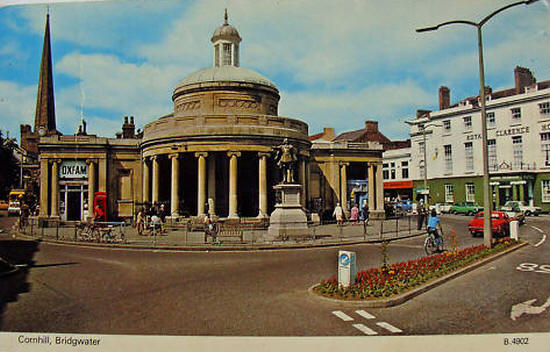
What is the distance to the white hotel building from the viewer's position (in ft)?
60.8

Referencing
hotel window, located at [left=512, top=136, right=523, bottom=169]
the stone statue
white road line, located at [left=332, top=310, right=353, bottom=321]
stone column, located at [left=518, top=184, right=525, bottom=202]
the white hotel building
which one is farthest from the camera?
the stone statue

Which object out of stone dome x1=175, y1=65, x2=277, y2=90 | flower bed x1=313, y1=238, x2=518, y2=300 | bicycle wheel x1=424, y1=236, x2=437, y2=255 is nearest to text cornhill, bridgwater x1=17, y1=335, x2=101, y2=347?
flower bed x1=313, y1=238, x2=518, y2=300

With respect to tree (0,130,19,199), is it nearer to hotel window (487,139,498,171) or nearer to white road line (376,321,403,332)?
hotel window (487,139,498,171)

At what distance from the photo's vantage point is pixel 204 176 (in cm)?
3369

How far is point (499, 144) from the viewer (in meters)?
20.9

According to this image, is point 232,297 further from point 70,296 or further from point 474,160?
point 474,160

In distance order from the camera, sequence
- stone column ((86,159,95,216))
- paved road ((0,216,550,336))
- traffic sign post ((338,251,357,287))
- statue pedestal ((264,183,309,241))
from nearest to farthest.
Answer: paved road ((0,216,550,336)), traffic sign post ((338,251,357,287)), statue pedestal ((264,183,309,241)), stone column ((86,159,95,216))

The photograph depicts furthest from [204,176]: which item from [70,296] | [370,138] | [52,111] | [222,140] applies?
[52,111]

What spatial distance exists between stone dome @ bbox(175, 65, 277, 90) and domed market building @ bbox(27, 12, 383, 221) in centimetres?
10

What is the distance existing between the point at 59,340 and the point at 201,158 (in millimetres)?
26545

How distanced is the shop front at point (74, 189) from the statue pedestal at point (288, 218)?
23.9m

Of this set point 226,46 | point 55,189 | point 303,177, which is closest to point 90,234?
point 55,189

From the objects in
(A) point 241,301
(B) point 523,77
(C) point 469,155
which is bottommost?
(A) point 241,301

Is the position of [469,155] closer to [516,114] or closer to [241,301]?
[516,114]
